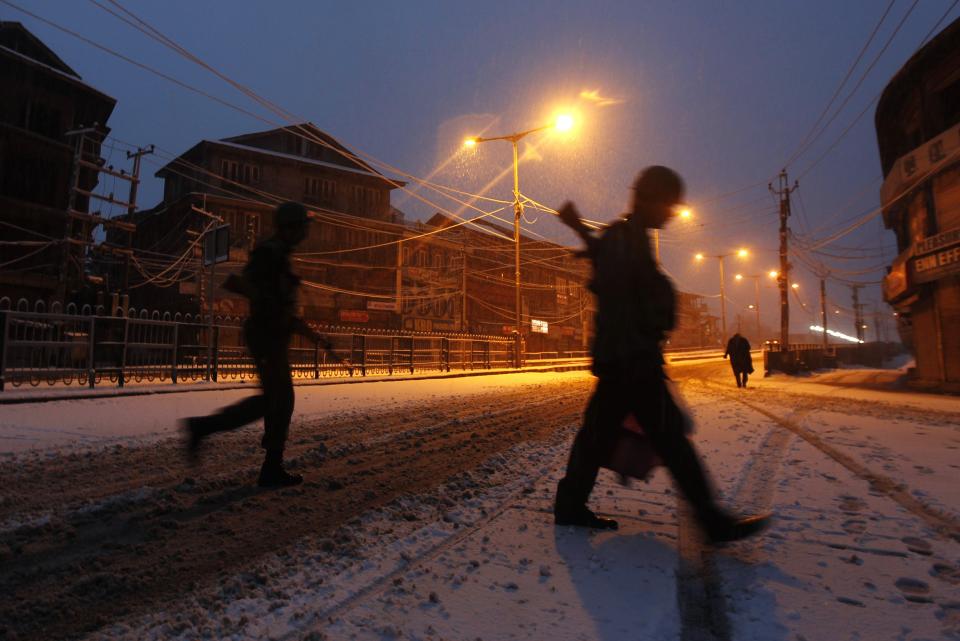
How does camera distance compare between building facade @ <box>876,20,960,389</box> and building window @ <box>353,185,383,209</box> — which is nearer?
building facade @ <box>876,20,960,389</box>

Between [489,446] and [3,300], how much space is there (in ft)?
27.8

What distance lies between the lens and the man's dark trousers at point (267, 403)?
3.09 meters

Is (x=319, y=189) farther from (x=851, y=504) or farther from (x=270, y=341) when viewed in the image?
(x=851, y=504)

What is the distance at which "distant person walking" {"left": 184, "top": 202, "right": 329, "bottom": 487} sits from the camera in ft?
10.2

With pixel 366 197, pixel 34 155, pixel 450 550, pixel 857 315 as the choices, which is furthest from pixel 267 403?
pixel 857 315

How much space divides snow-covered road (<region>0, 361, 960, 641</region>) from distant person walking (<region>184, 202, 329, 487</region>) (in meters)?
0.34

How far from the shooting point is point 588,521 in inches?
101

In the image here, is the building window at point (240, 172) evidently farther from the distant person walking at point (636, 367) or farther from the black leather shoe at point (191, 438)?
the distant person walking at point (636, 367)

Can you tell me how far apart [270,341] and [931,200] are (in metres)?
17.7

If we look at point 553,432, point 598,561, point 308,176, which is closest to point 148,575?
point 598,561

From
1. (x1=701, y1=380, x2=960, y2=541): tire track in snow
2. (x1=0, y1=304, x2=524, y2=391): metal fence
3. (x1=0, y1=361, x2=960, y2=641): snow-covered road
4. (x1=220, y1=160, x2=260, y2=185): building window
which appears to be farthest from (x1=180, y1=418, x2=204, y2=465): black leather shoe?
(x1=220, y1=160, x2=260, y2=185): building window

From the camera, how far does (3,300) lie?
8219mm

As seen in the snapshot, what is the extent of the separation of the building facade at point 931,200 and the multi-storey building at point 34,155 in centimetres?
2960

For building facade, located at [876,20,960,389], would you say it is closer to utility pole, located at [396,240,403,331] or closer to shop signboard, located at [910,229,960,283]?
shop signboard, located at [910,229,960,283]
